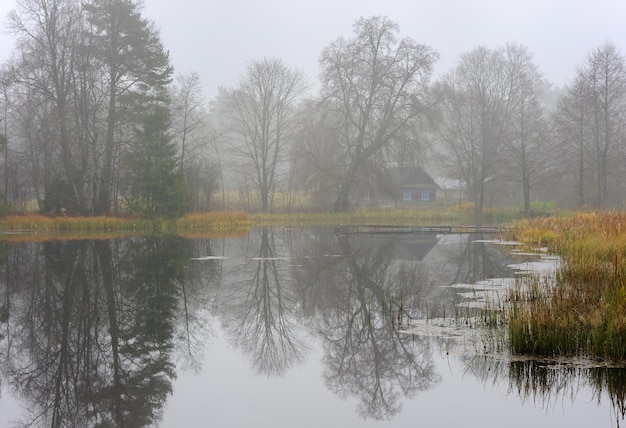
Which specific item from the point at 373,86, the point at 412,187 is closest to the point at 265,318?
the point at 373,86

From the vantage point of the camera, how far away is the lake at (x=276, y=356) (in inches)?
248

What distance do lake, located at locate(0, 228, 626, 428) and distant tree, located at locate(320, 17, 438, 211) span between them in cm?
3105

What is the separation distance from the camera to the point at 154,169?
3694 centimetres

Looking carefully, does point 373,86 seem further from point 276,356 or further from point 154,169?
point 276,356

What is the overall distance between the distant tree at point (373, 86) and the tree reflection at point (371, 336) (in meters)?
29.8

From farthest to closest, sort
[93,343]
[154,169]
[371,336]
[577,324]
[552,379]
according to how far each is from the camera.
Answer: [154,169] < [371,336] < [93,343] < [577,324] < [552,379]

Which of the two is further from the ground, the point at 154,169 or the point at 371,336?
the point at 154,169

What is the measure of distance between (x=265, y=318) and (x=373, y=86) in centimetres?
3789

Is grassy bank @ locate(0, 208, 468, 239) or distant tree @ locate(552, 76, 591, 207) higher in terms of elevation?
distant tree @ locate(552, 76, 591, 207)

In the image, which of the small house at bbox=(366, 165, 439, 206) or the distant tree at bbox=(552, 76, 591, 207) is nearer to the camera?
the distant tree at bbox=(552, 76, 591, 207)

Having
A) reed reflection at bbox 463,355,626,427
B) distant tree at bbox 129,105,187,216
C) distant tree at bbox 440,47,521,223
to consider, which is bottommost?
reed reflection at bbox 463,355,626,427

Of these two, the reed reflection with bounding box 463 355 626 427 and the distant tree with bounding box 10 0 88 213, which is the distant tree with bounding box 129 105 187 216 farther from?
the reed reflection with bounding box 463 355 626 427

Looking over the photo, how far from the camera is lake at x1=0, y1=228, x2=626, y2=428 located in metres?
6.30

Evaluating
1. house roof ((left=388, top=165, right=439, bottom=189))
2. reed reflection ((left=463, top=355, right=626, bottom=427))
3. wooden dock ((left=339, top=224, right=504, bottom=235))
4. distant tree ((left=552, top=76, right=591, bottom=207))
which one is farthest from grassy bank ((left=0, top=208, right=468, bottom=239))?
reed reflection ((left=463, top=355, right=626, bottom=427))
